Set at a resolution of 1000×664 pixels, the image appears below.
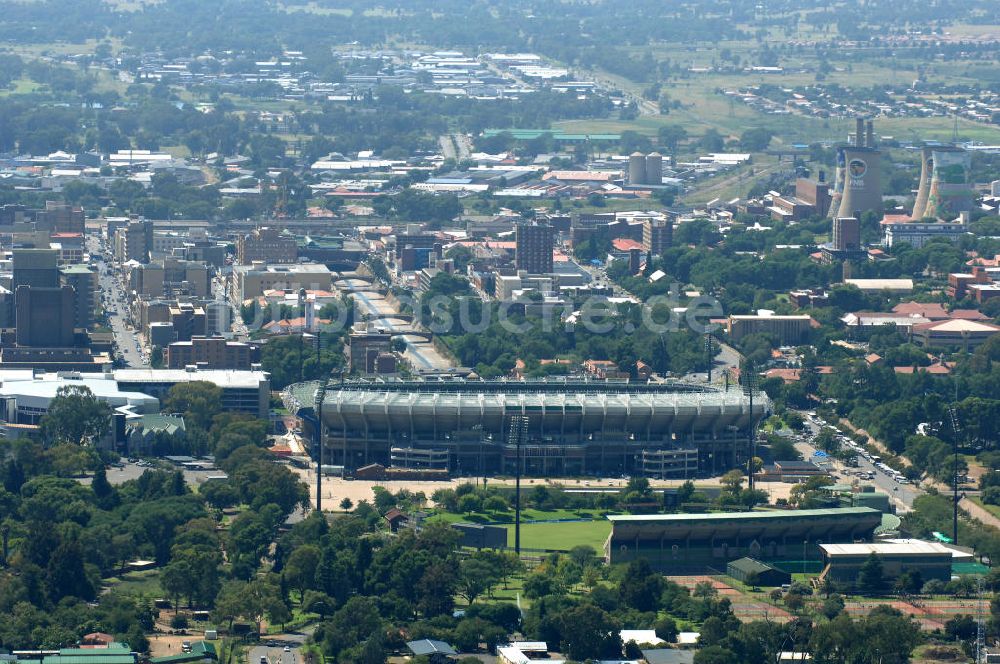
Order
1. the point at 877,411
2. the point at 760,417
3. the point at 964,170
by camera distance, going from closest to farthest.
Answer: the point at 760,417, the point at 877,411, the point at 964,170

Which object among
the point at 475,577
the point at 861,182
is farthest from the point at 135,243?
the point at 475,577

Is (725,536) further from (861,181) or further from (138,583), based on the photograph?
(861,181)

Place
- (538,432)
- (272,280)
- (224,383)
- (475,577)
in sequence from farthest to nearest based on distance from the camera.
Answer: (272,280) < (224,383) < (538,432) < (475,577)

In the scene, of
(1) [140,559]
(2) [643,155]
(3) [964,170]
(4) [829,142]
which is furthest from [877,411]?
(4) [829,142]

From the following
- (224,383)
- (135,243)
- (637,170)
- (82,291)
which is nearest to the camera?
(224,383)

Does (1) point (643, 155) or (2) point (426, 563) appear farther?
(1) point (643, 155)

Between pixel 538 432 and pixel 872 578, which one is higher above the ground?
pixel 872 578

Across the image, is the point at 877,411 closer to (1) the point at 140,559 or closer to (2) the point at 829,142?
(1) the point at 140,559
